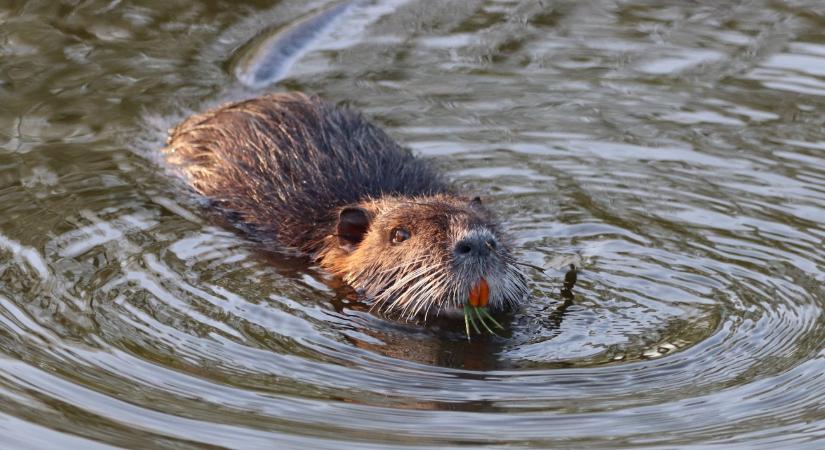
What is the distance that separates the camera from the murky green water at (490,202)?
5309mm

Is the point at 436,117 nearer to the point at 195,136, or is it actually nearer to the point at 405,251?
the point at 195,136

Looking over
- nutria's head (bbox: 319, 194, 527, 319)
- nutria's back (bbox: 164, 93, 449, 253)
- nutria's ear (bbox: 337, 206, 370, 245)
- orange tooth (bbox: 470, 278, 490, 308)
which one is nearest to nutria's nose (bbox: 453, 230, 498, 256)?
nutria's head (bbox: 319, 194, 527, 319)

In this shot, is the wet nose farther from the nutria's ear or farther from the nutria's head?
the nutria's ear

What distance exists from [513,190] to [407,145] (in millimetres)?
Answer: 949

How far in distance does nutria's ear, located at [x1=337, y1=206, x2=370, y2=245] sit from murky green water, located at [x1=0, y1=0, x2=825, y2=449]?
0.25 m

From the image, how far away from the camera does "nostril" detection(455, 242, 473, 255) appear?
6.27 metres

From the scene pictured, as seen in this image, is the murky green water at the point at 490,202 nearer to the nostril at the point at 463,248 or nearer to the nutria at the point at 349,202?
the nutria at the point at 349,202

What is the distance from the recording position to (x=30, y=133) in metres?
8.54

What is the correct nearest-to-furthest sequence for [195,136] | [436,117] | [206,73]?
[195,136]
[436,117]
[206,73]

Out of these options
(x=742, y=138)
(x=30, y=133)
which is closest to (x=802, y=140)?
(x=742, y=138)

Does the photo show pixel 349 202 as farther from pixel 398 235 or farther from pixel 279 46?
pixel 279 46

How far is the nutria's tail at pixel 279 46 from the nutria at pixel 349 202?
42.7 inches

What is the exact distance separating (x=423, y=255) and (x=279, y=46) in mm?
3736

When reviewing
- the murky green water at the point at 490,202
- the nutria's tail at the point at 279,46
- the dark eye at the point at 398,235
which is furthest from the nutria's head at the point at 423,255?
the nutria's tail at the point at 279,46
